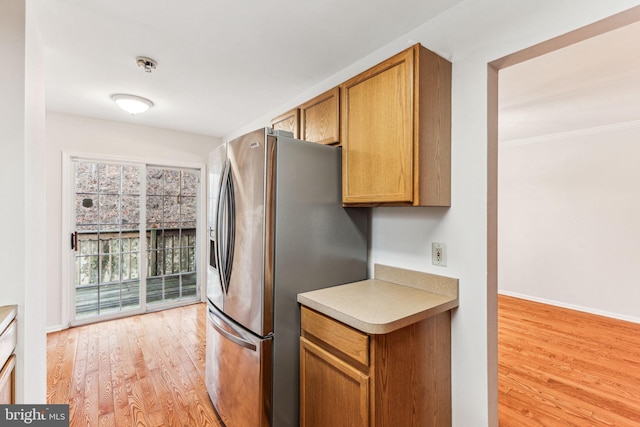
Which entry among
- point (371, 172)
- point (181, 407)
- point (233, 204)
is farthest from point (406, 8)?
point (181, 407)

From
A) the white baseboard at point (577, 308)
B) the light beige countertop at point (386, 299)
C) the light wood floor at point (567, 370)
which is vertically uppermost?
the light beige countertop at point (386, 299)

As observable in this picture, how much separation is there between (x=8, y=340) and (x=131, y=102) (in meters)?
2.31

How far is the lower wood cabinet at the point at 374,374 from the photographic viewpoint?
1.18 meters

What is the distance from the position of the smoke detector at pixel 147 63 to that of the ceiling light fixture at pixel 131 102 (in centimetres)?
71

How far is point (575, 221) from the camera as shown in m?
3.74

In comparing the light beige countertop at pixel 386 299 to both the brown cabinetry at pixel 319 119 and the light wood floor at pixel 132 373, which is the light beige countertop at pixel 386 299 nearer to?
the brown cabinetry at pixel 319 119

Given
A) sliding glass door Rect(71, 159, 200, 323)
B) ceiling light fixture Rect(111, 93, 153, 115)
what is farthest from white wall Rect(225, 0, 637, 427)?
sliding glass door Rect(71, 159, 200, 323)

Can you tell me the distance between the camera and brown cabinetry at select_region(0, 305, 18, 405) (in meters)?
1.04

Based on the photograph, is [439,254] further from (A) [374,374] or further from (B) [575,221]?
(B) [575,221]

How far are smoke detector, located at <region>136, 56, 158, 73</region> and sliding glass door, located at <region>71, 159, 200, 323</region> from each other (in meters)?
1.92

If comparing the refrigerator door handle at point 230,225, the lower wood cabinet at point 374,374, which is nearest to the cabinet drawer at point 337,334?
the lower wood cabinet at point 374,374

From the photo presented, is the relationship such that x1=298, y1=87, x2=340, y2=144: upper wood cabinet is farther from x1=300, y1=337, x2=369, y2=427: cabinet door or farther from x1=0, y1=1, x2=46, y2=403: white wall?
x1=0, y1=1, x2=46, y2=403: white wall

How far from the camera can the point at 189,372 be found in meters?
2.38

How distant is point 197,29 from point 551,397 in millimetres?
3404
